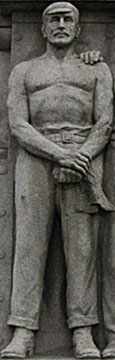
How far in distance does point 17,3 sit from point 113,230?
7.82 ft

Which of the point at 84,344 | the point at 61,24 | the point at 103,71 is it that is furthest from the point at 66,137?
the point at 84,344

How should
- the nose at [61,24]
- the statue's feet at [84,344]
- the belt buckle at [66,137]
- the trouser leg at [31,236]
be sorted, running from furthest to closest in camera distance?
the nose at [61,24], the belt buckle at [66,137], the trouser leg at [31,236], the statue's feet at [84,344]

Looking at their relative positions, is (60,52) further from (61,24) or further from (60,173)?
(60,173)

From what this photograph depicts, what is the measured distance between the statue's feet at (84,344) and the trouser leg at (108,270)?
0.72 ft

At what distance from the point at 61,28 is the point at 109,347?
2.94 meters

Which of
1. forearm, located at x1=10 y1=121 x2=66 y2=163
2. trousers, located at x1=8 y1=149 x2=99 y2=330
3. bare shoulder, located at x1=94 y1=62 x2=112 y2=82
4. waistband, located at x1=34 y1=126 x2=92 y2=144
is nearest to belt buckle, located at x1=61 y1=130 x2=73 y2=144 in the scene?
waistband, located at x1=34 y1=126 x2=92 y2=144

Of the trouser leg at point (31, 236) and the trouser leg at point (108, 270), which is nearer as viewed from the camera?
the trouser leg at point (31, 236)

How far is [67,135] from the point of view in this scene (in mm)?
8336

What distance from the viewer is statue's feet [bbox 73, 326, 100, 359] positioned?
25.9 ft

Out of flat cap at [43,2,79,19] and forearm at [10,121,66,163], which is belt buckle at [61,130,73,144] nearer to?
forearm at [10,121,66,163]

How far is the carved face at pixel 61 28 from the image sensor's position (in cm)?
861

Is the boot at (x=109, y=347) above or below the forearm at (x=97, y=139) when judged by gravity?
below

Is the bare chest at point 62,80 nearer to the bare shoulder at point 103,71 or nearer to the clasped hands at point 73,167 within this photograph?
the bare shoulder at point 103,71

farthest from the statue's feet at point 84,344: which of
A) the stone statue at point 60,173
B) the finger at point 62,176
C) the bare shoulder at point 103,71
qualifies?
the bare shoulder at point 103,71
